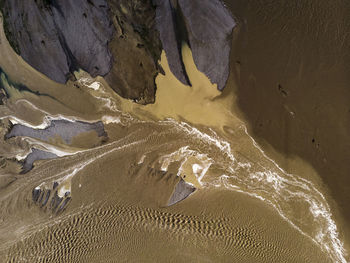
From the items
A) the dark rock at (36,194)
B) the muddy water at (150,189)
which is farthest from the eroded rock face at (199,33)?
the dark rock at (36,194)

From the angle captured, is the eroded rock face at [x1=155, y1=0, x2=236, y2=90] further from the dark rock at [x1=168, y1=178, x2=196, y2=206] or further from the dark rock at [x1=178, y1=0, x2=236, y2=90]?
the dark rock at [x1=168, y1=178, x2=196, y2=206]

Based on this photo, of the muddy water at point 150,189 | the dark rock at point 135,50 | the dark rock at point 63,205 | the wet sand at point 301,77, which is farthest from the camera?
the dark rock at point 63,205

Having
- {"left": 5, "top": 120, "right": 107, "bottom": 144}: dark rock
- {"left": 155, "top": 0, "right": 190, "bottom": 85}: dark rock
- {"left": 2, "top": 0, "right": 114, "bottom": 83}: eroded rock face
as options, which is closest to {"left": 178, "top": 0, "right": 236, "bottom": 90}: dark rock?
{"left": 155, "top": 0, "right": 190, "bottom": 85}: dark rock

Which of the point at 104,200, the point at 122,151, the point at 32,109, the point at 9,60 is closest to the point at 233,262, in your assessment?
the point at 104,200

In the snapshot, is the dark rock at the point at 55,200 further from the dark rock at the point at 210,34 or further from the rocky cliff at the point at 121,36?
the dark rock at the point at 210,34

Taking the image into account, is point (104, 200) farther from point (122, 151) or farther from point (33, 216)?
point (33, 216)

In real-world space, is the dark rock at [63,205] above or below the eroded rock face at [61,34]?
below

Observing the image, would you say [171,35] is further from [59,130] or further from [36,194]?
[36,194]
